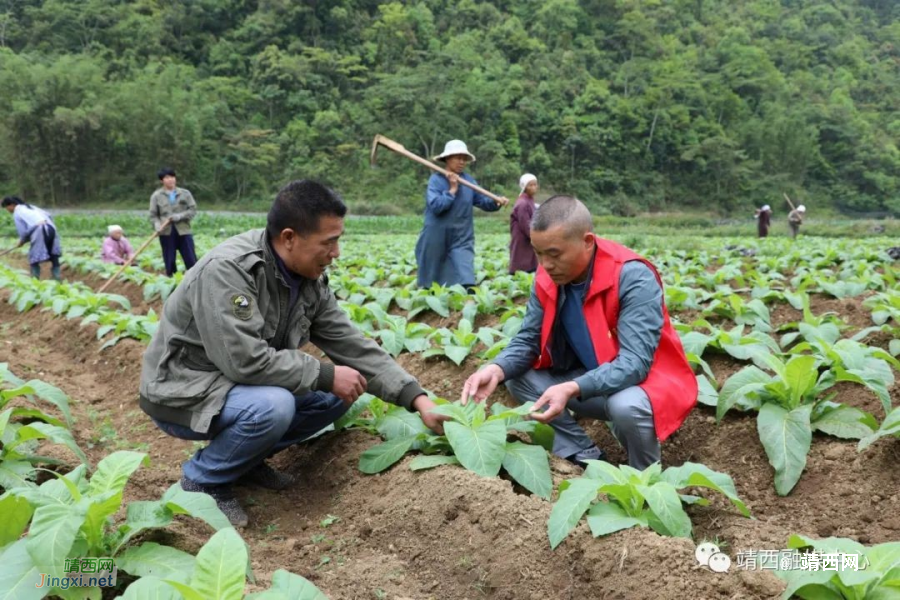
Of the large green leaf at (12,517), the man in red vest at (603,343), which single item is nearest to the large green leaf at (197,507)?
the large green leaf at (12,517)

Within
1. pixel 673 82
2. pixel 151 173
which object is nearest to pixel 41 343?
pixel 151 173

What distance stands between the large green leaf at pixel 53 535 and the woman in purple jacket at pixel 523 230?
717cm

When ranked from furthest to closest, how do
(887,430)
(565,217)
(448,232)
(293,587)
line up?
(448,232)
(565,217)
(887,430)
(293,587)

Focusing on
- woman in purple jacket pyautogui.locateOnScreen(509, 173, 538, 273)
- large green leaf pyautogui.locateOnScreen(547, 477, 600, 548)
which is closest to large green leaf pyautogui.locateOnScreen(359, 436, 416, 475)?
large green leaf pyautogui.locateOnScreen(547, 477, 600, 548)

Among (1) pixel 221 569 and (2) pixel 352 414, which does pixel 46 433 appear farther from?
(1) pixel 221 569

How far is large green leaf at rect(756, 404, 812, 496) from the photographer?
9.66ft

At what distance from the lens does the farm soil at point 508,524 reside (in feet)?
7.08

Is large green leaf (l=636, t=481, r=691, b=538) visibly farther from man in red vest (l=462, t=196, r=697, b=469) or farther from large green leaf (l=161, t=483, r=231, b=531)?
large green leaf (l=161, t=483, r=231, b=531)

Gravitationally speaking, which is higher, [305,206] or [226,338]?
[305,206]

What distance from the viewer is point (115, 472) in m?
2.22

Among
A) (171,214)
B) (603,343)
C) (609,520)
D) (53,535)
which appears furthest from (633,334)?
(171,214)

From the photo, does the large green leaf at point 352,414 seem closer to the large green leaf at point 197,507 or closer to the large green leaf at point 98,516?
the large green leaf at point 197,507

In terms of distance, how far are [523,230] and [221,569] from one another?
7.44 meters

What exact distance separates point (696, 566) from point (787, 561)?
0.25 m
